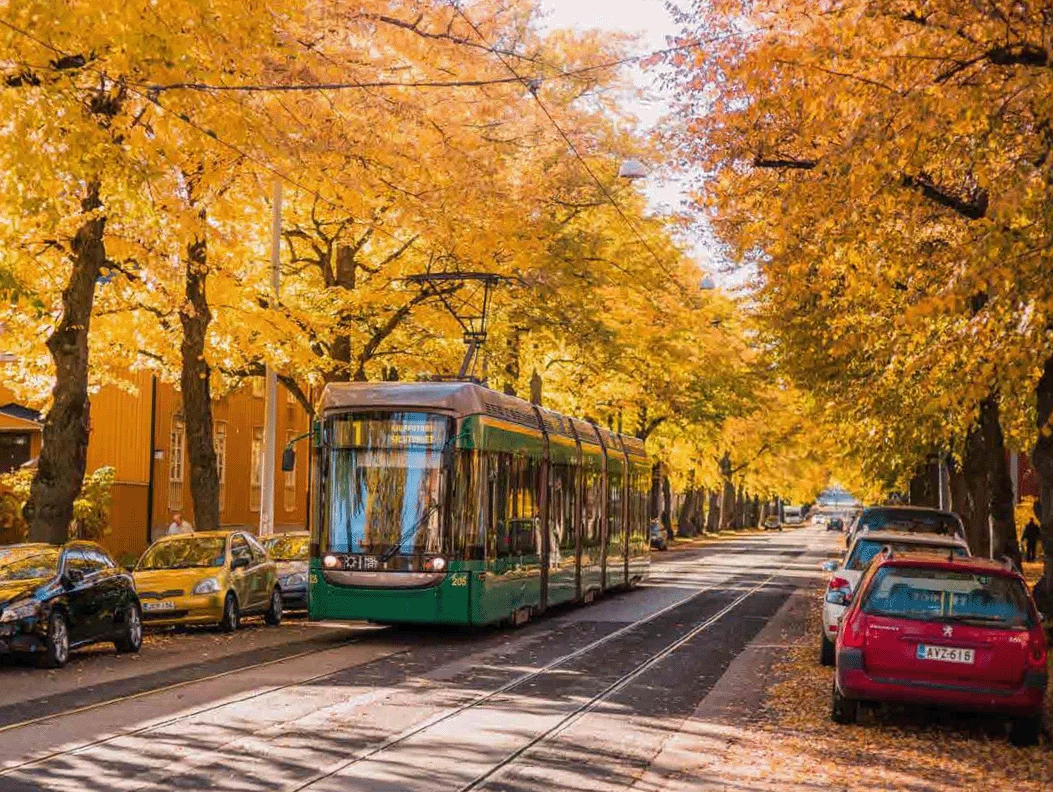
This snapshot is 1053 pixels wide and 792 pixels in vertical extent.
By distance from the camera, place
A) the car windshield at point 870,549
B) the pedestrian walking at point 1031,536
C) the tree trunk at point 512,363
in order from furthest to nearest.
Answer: the pedestrian walking at point 1031,536
the tree trunk at point 512,363
the car windshield at point 870,549

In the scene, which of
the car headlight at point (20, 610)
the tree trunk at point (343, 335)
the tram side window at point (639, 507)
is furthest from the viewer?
the tram side window at point (639, 507)

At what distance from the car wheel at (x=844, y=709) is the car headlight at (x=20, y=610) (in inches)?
344

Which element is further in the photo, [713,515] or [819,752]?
[713,515]

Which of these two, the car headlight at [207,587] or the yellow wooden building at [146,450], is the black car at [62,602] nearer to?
the car headlight at [207,587]

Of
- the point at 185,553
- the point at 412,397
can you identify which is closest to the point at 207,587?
the point at 185,553

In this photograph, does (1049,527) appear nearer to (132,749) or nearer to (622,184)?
(132,749)

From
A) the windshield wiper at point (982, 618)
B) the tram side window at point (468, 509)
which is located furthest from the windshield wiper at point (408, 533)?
the windshield wiper at point (982, 618)

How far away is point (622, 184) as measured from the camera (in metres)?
38.3

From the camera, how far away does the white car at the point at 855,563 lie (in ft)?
56.4

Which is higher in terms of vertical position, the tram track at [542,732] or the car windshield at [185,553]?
the car windshield at [185,553]

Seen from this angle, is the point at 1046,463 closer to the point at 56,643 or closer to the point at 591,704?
the point at 591,704

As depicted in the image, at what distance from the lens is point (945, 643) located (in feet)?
42.4

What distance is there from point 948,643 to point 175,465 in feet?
113

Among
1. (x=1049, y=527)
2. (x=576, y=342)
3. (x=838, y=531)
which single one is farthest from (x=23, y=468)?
(x=838, y=531)
